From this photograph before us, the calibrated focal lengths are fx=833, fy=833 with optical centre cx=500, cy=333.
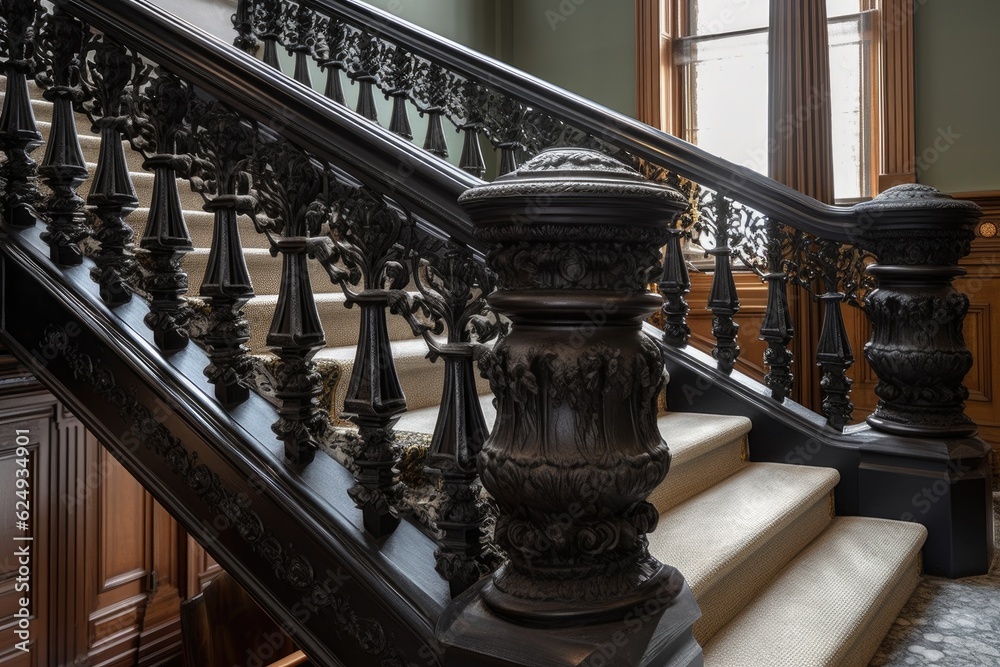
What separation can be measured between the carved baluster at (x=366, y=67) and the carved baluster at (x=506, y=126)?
49 centimetres

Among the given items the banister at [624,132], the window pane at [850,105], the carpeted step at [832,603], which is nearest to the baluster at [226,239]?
the carpeted step at [832,603]

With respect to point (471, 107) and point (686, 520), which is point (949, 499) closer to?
point (686, 520)

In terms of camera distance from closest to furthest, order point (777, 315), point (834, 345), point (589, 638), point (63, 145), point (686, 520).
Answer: point (589, 638)
point (63, 145)
point (686, 520)
point (834, 345)
point (777, 315)

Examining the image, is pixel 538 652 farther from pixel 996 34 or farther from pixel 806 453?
pixel 996 34

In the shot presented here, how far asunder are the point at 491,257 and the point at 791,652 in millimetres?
969

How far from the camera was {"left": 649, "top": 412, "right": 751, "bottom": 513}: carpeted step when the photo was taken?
2139mm

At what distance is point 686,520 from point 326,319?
3.72ft

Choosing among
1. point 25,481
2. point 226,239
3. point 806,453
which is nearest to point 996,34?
point 806,453

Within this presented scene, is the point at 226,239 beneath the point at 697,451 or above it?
above

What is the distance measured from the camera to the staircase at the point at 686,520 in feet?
4.68

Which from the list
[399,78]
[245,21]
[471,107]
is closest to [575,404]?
[471,107]

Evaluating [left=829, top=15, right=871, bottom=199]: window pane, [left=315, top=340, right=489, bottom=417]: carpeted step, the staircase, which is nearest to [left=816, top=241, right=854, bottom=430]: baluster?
the staircase

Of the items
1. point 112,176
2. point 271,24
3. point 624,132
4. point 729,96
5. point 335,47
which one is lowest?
point 112,176

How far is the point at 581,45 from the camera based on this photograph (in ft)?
19.4
